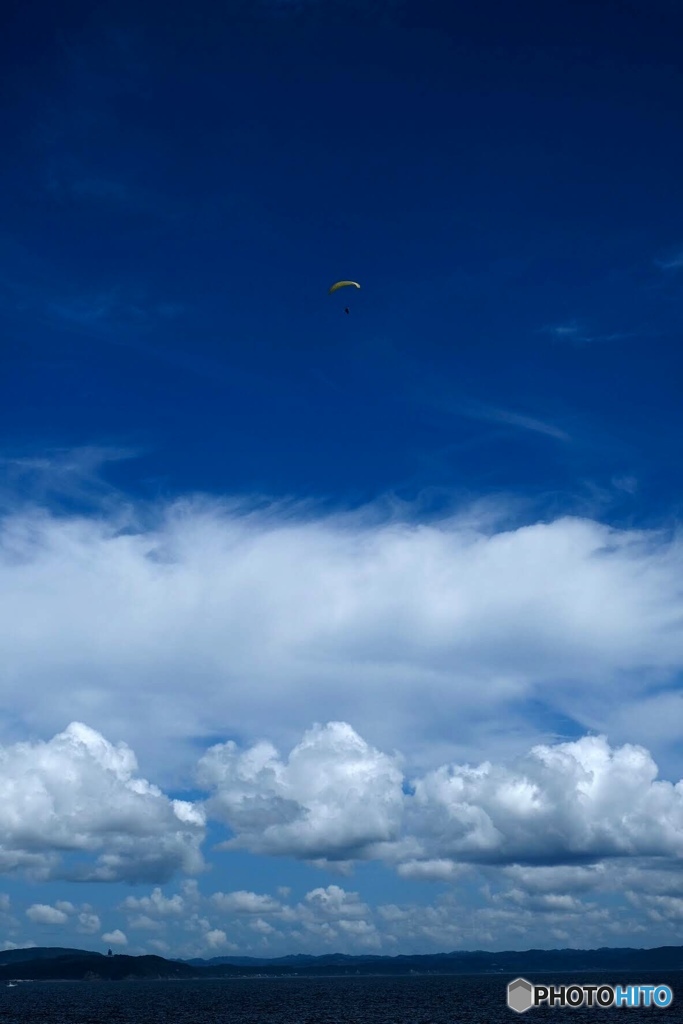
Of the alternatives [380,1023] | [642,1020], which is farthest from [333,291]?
[642,1020]

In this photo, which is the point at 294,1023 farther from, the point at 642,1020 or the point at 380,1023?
the point at 642,1020

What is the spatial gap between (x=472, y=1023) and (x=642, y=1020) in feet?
126

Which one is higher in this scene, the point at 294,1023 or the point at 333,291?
the point at 333,291

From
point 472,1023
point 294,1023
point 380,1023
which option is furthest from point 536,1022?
point 294,1023

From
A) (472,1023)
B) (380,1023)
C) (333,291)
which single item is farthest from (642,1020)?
(333,291)

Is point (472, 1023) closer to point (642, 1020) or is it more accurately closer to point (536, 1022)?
point (536, 1022)

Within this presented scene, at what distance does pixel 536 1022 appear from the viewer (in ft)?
627

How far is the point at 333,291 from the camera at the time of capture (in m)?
128

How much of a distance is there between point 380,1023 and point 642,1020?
59.3 meters

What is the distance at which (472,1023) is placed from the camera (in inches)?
7525

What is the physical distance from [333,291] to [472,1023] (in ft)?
543

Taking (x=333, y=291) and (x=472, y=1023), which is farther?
(x=472, y=1023)

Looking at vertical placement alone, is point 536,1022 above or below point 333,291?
below

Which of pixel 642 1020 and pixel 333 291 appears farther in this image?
pixel 642 1020
